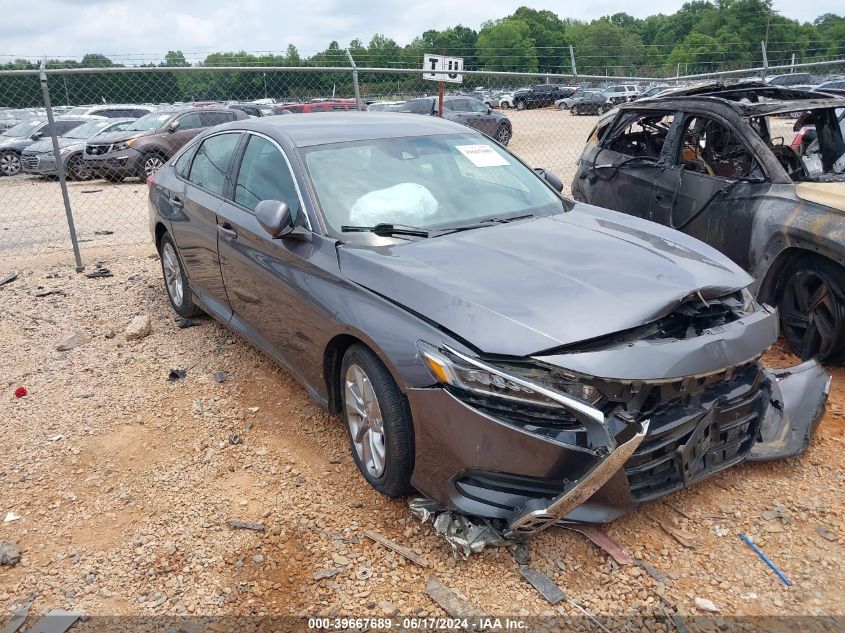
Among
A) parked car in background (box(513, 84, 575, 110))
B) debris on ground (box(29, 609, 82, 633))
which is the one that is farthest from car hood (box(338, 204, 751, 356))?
parked car in background (box(513, 84, 575, 110))

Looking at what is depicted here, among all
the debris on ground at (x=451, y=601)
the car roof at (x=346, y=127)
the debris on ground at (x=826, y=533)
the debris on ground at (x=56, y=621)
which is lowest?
the debris on ground at (x=56, y=621)

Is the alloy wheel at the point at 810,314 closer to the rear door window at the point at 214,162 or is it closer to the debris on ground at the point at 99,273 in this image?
the rear door window at the point at 214,162

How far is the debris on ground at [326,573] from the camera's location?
110 inches

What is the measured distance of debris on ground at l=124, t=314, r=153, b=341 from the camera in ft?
17.8

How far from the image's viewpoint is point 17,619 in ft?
8.77

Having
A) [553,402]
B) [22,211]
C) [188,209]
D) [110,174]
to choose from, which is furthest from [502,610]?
[110,174]

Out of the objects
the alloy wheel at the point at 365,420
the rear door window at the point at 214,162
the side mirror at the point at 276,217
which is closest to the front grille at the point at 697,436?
the alloy wheel at the point at 365,420

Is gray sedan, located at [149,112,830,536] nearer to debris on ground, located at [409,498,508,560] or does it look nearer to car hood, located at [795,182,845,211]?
debris on ground, located at [409,498,508,560]

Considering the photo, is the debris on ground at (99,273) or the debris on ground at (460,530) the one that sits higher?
the debris on ground at (460,530)

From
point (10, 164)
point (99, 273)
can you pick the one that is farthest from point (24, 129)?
point (99, 273)

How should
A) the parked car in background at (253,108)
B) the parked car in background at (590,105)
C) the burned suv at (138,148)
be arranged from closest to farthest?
the burned suv at (138,148), the parked car in background at (253,108), the parked car in background at (590,105)

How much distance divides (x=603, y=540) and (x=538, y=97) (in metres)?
29.4

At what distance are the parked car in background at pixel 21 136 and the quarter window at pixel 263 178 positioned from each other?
1362 centimetres

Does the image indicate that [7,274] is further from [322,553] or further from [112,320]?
[322,553]
